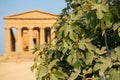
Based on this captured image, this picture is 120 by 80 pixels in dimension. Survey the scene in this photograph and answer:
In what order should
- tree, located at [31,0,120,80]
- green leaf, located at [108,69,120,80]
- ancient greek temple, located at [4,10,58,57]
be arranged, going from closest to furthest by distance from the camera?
green leaf, located at [108,69,120,80] → tree, located at [31,0,120,80] → ancient greek temple, located at [4,10,58,57]

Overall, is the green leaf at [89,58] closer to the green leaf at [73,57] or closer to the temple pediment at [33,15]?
the green leaf at [73,57]

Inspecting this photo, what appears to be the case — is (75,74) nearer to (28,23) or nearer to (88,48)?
(88,48)

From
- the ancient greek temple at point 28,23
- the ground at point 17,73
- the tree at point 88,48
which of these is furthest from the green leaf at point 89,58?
the ancient greek temple at point 28,23

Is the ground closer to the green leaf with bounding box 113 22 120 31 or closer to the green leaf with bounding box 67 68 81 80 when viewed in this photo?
the green leaf with bounding box 67 68 81 80

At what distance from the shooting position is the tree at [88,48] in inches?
141

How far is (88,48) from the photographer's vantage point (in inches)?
147

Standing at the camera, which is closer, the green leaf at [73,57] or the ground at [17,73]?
the green leaf at [73,57]

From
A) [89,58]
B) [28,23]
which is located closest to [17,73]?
[89,58]

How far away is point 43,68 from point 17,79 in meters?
21.3

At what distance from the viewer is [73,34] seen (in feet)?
12.5

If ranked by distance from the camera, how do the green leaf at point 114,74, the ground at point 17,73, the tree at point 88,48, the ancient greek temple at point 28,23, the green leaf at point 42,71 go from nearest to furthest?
the green leaf at point 114,74
the tree at point 88,48
the green leaf at point 42,71
the ground at point 17,73
the ancient greek temple at point 28,23

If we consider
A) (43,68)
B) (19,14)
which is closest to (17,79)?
(43,68)

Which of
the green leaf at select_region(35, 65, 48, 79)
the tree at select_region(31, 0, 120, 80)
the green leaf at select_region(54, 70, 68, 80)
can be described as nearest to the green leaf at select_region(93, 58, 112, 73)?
the tree at select_region(31, 0, 120, 80)

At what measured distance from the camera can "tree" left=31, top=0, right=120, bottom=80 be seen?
141 inches
